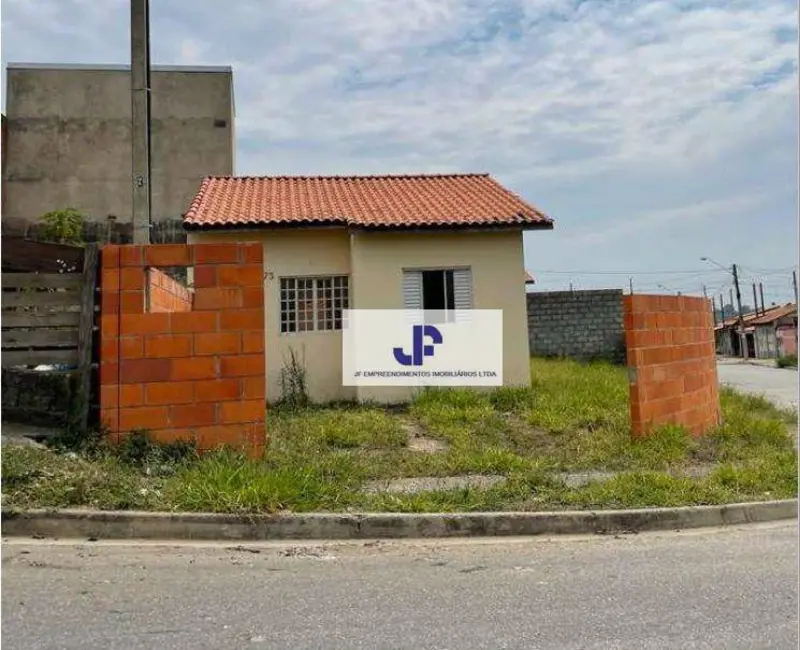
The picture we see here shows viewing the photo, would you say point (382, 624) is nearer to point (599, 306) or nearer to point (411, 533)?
point (411, 533)

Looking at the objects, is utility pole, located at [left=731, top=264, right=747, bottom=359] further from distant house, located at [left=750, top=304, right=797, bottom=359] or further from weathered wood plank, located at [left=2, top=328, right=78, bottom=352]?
weathered wood plank, located at [left=2, top=328, right=78, bottom=352]

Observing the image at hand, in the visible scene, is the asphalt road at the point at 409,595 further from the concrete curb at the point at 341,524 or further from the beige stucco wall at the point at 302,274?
the beige stucco wall at the point at 302,274

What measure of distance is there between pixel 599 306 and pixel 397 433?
11.4 meters

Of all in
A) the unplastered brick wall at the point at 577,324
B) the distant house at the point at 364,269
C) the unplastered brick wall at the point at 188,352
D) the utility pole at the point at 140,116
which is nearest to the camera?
the unplastered brick wall at the point at 188,352

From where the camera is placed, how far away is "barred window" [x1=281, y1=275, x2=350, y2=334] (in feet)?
36.9

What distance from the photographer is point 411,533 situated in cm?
497

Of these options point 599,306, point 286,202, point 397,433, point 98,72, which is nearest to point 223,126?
point 98,72

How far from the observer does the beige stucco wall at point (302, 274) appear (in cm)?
1108

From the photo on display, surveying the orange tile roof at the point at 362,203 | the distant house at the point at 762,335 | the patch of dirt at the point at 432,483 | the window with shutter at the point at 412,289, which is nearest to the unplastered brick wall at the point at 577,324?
the orange tile roof at the point at 362,203

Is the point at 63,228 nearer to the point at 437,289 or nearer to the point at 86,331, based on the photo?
the point at 437,289

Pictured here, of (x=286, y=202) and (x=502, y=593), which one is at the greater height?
(x=286, y=202)

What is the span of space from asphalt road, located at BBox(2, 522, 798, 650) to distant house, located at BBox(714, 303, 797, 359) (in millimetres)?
36587

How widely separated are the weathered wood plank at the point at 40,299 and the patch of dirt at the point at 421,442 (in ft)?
12.5

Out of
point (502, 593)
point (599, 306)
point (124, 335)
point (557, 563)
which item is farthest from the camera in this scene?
point (599, 306)
